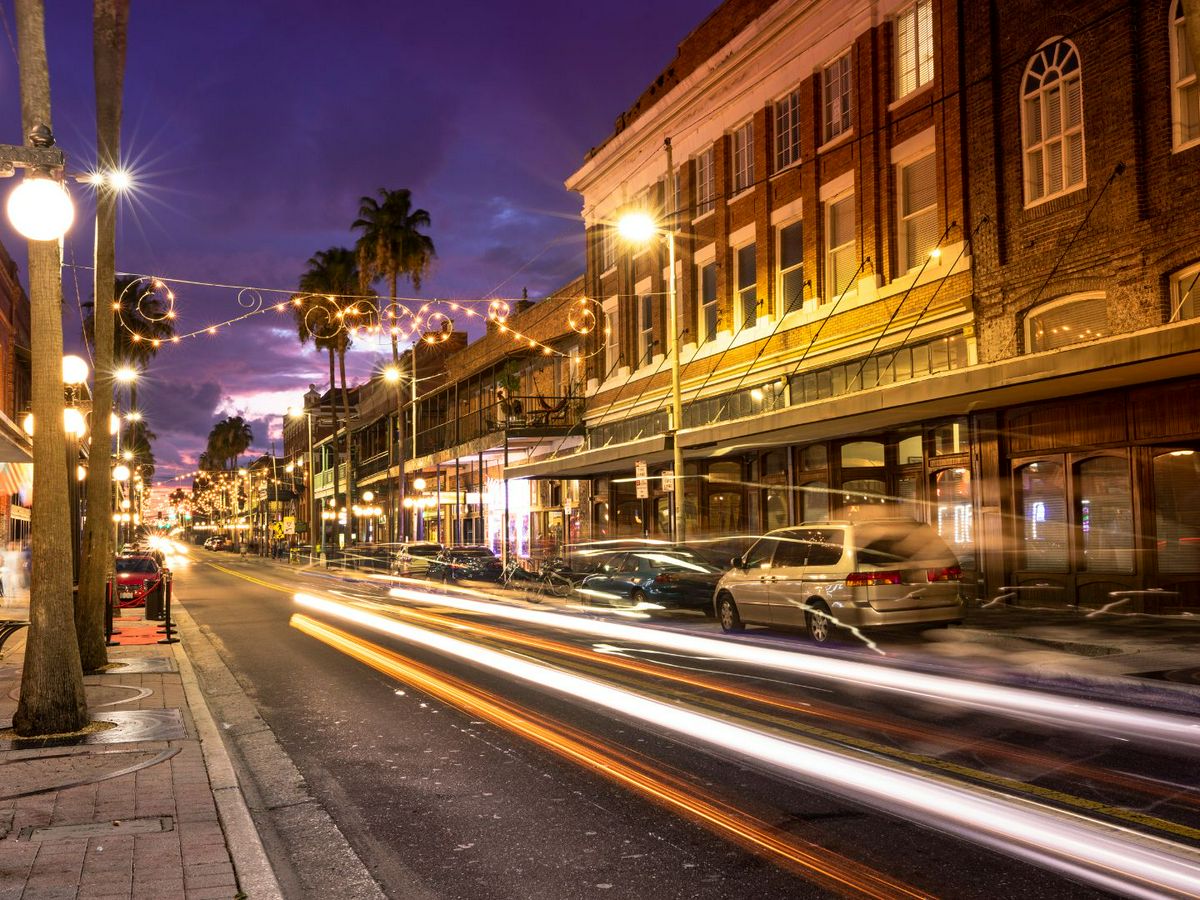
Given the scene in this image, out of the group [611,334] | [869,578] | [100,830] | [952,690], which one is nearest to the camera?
[100,830]

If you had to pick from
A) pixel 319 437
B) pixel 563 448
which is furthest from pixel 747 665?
pixel 319 437

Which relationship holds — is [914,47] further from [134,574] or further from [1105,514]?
[134,574]

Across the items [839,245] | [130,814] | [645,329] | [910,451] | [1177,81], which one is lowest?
[130,814]

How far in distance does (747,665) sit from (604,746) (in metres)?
5.00

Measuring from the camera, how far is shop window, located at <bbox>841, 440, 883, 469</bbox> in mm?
23719

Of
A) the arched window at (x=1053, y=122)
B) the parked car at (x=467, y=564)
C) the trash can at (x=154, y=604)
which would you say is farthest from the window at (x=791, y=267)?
the trash can at (x=154, y=604)

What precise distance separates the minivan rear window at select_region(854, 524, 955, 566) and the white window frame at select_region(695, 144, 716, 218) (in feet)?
55.6

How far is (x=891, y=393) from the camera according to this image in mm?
17969

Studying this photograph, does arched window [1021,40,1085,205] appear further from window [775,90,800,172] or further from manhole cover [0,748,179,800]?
manhole cover [0,748,179,800]

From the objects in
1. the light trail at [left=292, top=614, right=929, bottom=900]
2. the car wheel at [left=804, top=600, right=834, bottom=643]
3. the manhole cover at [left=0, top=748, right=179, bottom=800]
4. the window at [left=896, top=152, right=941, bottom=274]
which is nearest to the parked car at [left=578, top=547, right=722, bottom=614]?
the car wheel at [left=804, top=600, right=834, bottom=643]

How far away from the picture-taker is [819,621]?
51.0ft

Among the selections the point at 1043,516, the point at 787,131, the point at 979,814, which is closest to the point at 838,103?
the point at 787,131

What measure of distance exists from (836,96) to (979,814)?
21.6m

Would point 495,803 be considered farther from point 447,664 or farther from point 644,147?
point 644,147
